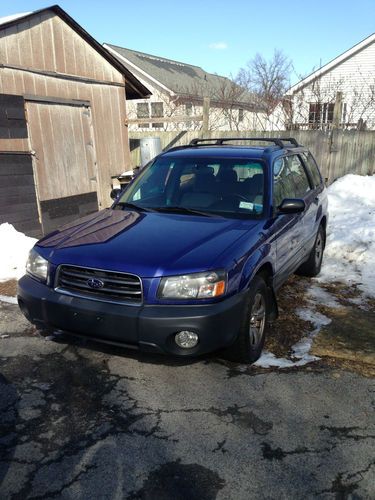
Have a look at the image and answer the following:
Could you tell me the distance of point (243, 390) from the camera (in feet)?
10.7

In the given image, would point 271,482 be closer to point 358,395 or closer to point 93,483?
point 93,483

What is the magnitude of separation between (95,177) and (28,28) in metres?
3.16

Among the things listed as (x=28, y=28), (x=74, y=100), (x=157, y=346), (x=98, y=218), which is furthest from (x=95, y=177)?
(x=157, y=346)

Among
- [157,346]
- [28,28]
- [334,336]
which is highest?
[28,28]

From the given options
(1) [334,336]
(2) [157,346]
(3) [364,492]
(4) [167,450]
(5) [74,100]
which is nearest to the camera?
(3) [364,492]

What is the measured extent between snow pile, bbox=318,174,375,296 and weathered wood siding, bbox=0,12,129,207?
16.7 feet

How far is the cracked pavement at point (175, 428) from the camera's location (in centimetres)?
237

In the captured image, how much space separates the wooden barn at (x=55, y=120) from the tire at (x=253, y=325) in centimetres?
537

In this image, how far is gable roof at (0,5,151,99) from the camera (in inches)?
293

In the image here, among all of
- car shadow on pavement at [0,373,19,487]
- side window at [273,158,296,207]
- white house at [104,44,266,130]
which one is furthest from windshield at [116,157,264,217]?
white house at [104,44,266,130]

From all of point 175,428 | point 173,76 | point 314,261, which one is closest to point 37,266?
point 175,428

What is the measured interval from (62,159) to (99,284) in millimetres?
6239

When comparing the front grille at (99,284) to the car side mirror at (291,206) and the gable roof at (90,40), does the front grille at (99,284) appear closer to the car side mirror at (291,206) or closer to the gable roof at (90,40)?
the car side mirror at (291,206)

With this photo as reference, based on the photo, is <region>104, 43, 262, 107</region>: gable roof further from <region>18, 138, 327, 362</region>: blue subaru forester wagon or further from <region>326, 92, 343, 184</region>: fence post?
<region>18, 138, 327, 362</region>: blue subaru forester wagon
